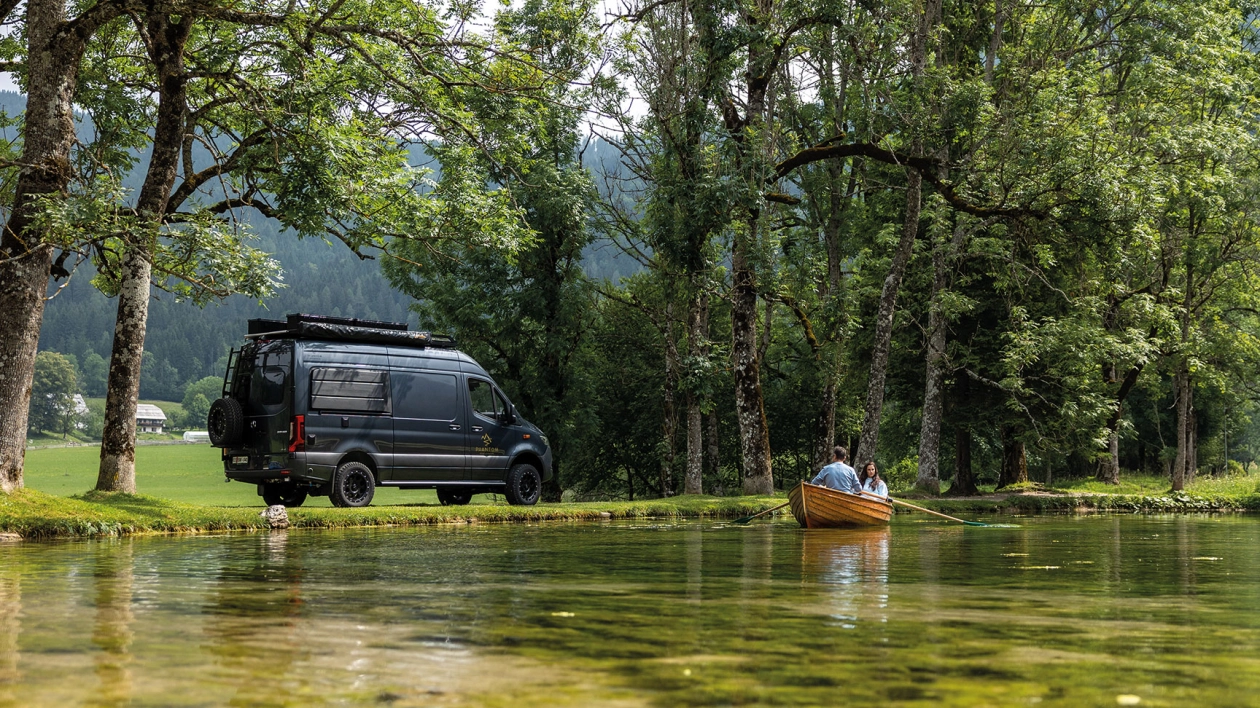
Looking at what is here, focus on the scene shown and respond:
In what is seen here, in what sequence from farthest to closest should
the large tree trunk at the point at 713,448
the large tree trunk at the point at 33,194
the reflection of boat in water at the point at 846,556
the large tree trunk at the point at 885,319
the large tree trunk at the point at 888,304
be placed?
the large tree trunk at the point at 713,448, the large tree trunk at the point at 885,319, the large tree trunk at the point at 888,304, the large tree trunk at the point at 33,194, the reflection of boat in water at the point at 846,556

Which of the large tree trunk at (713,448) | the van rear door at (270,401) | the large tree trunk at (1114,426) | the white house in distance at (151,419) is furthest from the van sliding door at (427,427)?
the white house in distance at (151,419)

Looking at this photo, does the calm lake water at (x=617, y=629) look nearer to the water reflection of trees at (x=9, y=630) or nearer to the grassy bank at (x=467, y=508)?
the water reflection of trees at (x=9, y=630)

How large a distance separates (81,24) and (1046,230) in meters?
18.2

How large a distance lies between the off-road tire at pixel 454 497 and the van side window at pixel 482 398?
5.66 feet

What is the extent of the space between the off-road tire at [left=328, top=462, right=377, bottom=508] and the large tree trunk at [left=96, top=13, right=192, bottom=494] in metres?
3.39

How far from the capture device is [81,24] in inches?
596

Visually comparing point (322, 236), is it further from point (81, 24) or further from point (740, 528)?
point (740, 528)

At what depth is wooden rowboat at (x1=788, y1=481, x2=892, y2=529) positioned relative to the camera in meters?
17.4

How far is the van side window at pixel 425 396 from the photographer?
823 inches

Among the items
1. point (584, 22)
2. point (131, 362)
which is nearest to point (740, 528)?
point (131, 362)

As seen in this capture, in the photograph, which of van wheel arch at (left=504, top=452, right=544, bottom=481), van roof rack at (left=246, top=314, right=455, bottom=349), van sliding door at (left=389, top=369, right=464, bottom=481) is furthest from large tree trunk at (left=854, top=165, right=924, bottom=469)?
van roof rack at (left=246, top=314, right=455, bottom=349)

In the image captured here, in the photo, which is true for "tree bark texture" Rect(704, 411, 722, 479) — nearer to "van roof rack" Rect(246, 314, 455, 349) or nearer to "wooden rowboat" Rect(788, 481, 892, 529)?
"van roof rack" Rect(246, 314, 455, 349)

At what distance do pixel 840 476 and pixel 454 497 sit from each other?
8.76 meters

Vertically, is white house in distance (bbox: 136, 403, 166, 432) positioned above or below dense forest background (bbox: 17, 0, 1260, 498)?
below
